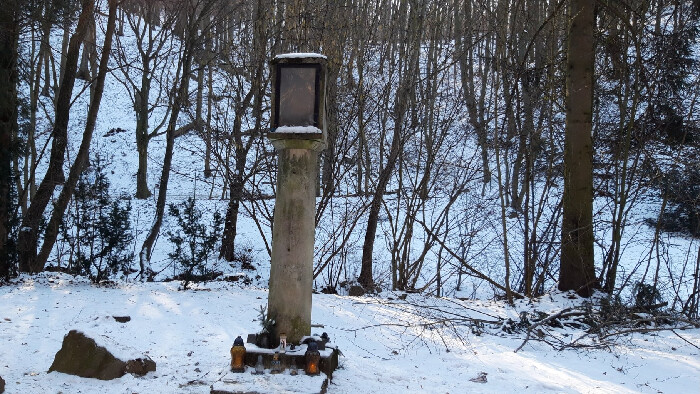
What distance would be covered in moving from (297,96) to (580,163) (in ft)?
14.9

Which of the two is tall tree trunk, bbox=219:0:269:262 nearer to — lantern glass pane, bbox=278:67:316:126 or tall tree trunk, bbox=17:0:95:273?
tall tree trunk, bbox=17:0:95:273

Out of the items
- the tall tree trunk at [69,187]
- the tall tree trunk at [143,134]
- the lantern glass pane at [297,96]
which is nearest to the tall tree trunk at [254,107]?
the tall tree trunk at [69,187]

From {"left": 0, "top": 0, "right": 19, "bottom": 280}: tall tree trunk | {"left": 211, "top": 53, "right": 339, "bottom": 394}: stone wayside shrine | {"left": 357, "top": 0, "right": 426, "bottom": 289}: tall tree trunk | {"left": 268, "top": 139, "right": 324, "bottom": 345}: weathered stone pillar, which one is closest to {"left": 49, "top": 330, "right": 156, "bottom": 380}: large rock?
{"left": 211, "top": 53, "right": 339, "bottom": 394}: stone wayside shrine

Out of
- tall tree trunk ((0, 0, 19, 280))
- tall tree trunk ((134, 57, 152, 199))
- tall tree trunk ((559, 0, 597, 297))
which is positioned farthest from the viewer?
tall tree trunk ((134, 57, 152, 199))

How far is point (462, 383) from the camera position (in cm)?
476

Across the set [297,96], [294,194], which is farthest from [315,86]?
[294,194]

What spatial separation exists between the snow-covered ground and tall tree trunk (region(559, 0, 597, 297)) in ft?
1.54

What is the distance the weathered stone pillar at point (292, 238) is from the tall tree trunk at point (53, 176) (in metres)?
6.33

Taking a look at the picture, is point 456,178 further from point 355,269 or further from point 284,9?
point 284,9

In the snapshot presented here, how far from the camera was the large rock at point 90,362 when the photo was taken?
451 centimetres

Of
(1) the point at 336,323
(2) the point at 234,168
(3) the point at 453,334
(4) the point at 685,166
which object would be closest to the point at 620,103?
(4) the point at 685,166

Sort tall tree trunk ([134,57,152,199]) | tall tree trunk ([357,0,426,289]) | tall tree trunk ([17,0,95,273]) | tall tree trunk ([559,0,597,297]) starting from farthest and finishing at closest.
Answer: tall tree trunk ([134,57,152,199])
tall tree trunk ([357,0,426,289])
tall tree trunk ([17,0,95,273])
tall tree trunk ([559,0,597,297])

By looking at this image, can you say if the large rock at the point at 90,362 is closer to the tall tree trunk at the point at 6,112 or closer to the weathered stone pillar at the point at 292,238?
the weathered stone pillar at the point at 292,238

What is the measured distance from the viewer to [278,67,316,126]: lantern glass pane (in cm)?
455
